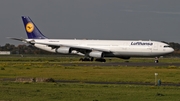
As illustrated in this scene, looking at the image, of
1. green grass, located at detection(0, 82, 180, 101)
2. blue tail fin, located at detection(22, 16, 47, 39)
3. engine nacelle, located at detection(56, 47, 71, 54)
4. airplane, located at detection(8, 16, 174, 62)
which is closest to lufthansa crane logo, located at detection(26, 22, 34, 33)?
blue tail fin, located at detection(22, 16, 47, 39)

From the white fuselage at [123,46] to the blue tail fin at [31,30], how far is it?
17.5 ft

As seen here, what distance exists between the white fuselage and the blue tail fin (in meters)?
5.33

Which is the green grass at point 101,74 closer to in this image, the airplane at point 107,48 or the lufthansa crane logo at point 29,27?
the airplane at point 107,48

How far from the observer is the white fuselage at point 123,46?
81188 millimetres

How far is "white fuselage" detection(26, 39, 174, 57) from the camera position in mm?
81188

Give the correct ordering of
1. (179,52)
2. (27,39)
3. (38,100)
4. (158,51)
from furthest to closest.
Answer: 1. (179,52)
2. (27,39)
3. (158,51)
4. (38,100)

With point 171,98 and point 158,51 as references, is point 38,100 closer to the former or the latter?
point 171,98

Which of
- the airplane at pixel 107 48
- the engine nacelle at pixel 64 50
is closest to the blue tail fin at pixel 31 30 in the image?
the airplane at pixel 107 48

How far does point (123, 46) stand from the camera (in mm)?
82125

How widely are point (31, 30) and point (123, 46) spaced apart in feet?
67.7

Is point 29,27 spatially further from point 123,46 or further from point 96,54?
point 123,46

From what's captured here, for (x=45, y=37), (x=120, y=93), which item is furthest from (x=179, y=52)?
(x=120, y=93)

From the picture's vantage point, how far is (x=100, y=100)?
2295cm

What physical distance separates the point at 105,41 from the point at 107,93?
59589 mm
